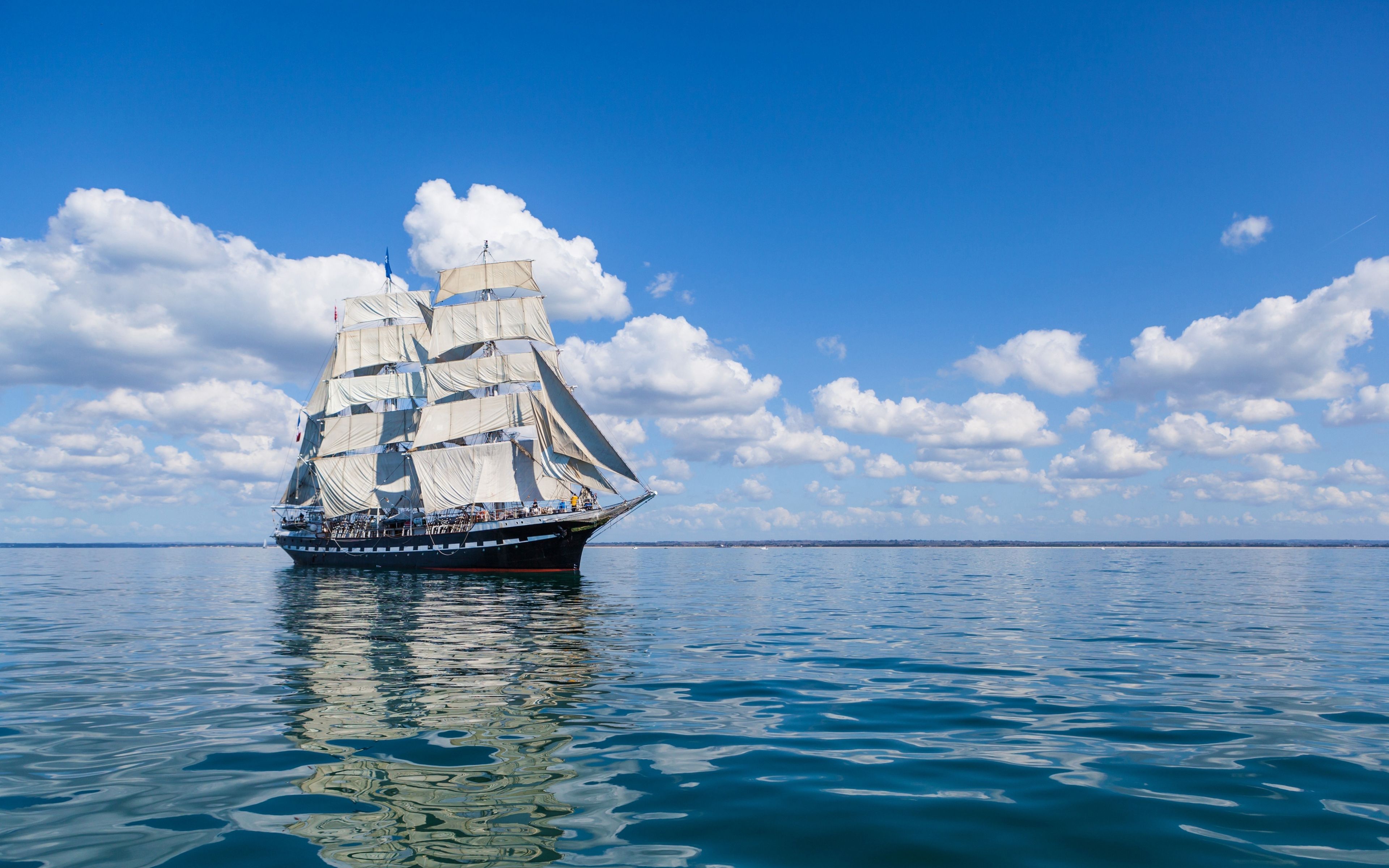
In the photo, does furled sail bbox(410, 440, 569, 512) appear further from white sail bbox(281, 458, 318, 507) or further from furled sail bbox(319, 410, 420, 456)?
white sail bbox(281, 458, 318, 507)

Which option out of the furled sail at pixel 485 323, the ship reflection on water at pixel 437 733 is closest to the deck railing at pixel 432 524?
the furled sail at pixel 485 323

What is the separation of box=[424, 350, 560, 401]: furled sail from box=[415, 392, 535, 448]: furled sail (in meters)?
1.60

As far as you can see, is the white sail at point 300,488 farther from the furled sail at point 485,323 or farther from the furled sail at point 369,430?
the furled sail at point 485,323

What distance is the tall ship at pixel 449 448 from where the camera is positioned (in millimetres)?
67688

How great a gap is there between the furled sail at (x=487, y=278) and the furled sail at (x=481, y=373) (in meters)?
8.74

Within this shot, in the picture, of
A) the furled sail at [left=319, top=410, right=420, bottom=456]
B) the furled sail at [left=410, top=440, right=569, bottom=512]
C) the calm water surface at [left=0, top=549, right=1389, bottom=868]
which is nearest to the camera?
the calm water surface at [left=0, top=549, right=1389, bottom=868]

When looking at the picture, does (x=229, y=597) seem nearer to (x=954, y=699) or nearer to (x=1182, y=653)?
(x=954, y=699)

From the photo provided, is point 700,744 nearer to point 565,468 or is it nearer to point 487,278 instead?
point 565,468

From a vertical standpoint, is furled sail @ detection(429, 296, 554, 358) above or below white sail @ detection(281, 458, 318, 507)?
above

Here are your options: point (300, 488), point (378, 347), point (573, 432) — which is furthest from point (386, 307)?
point (573, 432)

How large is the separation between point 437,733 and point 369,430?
8479 cm

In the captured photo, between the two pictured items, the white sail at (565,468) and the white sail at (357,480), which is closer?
the white sail at (565,468)

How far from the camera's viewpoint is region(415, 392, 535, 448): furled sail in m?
76.0

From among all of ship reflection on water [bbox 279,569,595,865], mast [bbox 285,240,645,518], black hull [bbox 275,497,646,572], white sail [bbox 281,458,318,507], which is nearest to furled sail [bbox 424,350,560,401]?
mast [bbox 285,240,645,518]
